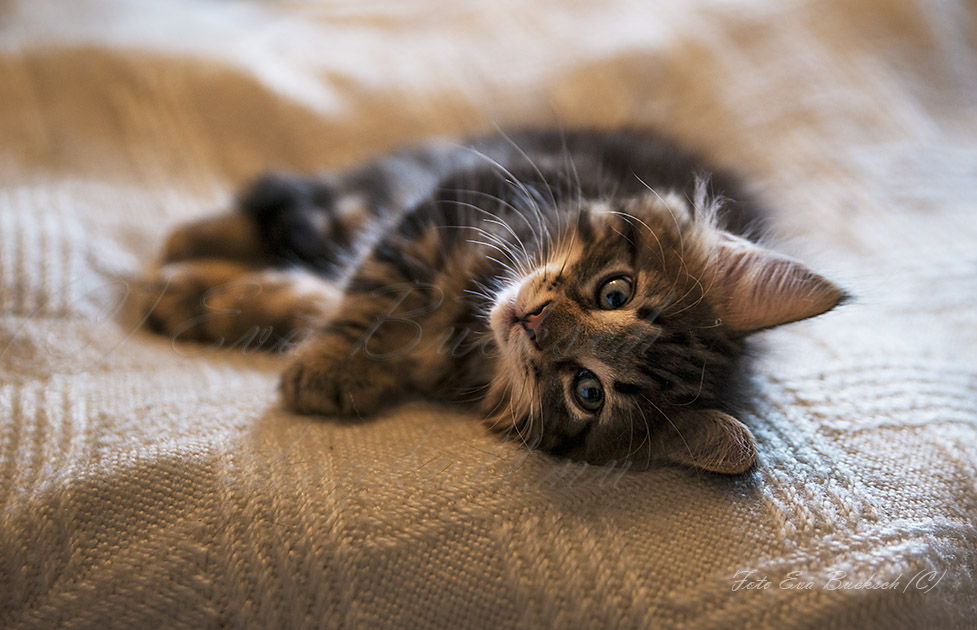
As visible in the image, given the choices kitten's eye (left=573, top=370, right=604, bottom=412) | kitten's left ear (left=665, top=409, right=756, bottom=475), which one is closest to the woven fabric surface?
kitten's left ear (left=665, top=409, right=756, bottom=475)

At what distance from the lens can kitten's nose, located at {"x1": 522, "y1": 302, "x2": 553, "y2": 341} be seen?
1.24m

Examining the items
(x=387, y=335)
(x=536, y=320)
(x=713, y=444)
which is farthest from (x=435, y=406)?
(x=713, y=444)

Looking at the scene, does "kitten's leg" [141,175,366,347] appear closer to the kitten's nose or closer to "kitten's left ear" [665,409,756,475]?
the kitten's nose

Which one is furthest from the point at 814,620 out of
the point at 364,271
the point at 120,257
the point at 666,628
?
the point at 120,257

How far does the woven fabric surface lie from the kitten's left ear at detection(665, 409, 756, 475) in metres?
0.04

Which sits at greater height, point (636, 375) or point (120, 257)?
point (636, 375)

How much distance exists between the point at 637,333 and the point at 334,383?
22.6 inches

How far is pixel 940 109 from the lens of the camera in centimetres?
225

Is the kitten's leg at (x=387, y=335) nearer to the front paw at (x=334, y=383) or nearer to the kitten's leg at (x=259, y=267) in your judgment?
the front paw at (x=334, y=383)

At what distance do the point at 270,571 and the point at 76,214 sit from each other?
3.90ft

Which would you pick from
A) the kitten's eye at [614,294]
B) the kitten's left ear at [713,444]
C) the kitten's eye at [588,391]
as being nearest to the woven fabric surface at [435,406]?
the kitten's left ear at [713,444]

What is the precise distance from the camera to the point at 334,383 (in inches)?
51.1

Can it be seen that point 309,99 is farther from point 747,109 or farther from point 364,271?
point 747,109

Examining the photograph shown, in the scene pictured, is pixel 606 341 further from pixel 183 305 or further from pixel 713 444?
pixel 183 305
